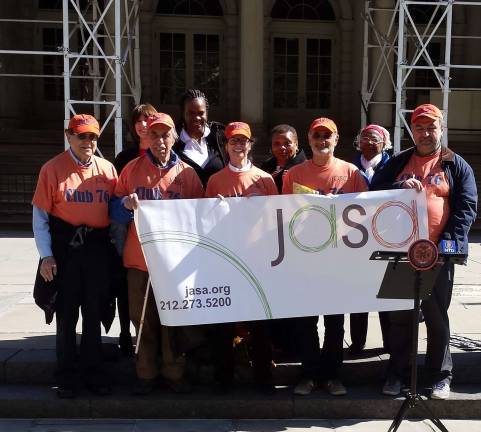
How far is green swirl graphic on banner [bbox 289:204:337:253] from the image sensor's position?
4539 millimetres

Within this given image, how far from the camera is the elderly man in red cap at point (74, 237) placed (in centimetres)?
448

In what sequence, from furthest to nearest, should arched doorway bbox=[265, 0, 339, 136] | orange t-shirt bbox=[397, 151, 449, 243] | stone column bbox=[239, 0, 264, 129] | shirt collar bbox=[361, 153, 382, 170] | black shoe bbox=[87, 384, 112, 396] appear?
arched doorway bbox=[265, 0, 339, 136] < stone column bbox=[239, 0, 264, 129] < shirt collar bbox=[361, 153, 382, 170] < black shoe bbox=[87, 384, 112, 396] < orange t-shirt bbox=[397, 151, 449, 243]

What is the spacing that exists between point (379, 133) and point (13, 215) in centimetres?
1009

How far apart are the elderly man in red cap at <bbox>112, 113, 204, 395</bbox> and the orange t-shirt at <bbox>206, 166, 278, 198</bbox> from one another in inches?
5.9

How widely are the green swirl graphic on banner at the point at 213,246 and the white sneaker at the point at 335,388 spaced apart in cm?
74

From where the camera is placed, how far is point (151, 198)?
454cm

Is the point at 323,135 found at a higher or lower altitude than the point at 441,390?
higher

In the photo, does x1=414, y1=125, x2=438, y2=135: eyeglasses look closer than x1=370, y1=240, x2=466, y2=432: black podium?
No

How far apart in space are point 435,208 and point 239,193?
1382mm

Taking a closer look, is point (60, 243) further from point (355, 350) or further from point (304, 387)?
point (355, 350)

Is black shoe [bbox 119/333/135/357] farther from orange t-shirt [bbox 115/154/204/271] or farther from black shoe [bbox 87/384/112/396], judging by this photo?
orange t-shirt [bbox 115/154/204/271]

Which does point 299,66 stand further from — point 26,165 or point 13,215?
point 13,215

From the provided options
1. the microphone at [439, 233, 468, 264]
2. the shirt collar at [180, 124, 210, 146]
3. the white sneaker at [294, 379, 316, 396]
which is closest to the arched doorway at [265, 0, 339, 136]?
the shirt collar at [180, 124, 210, 146]

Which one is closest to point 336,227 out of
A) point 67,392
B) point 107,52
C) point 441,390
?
point 441,390
